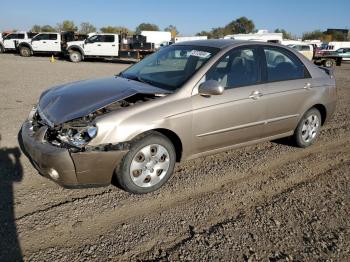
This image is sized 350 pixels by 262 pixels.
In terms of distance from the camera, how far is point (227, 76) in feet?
14.1

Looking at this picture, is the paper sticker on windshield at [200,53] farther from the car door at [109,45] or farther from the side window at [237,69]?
the car door at [109,45]

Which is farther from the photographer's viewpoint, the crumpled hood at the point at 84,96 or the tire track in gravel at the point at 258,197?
the crumpled hood at the point at 84,96

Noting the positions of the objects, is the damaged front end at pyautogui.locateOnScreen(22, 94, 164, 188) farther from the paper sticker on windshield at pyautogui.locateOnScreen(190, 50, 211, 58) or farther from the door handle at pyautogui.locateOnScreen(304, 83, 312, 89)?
the door handle at pyautogui.locateOnScreen(304, 83, 312, 89)

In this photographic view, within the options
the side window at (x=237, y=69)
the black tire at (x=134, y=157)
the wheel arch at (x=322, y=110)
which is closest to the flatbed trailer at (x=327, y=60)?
the wheel arch at (x=322, y=110)

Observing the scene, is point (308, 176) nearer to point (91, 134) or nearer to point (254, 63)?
point (254, 63)

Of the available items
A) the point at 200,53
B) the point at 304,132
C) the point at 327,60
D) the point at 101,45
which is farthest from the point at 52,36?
the point at 304,132

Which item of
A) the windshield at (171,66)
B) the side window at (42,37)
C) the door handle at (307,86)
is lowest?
the door handle at (307,86)

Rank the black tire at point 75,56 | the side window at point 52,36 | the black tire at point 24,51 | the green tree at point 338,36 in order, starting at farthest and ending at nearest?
the green tree at point 338,36
the black tire at point 24,51
the side window at point 52,36
the black tire at point 75,56

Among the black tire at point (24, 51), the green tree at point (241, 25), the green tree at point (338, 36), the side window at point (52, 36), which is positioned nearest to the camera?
the side window at point (52, 36)

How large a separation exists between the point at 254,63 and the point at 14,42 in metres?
27.0

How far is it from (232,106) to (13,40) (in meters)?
27.4

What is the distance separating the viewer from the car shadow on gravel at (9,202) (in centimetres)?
277

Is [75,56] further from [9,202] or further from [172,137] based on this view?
[9,202]

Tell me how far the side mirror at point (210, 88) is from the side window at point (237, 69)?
0.19 metres
